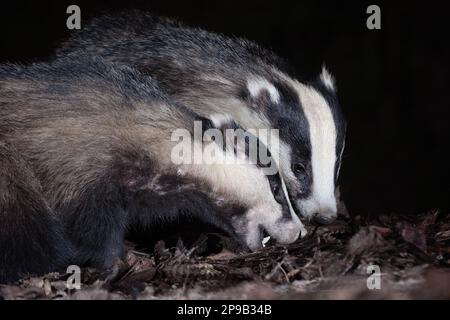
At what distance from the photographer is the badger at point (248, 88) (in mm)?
4555

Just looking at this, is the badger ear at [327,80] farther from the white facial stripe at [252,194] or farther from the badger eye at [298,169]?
the white facial stripe at [252,194]

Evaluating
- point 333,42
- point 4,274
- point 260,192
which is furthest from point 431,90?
point 4,274

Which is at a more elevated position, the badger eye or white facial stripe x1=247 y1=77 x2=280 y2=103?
white facial stripe x1=247 y1=77 x2=280 y2=103

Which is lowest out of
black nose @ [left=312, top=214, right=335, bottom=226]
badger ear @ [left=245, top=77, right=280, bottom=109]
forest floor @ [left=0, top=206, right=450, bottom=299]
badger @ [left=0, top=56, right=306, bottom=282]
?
forest floor @ [left=0, top=206, right=450, bottom=299]

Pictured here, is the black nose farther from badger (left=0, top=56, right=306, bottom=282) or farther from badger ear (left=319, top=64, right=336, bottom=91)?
badger ear (left=319, top=64, right=336, bottom=91)

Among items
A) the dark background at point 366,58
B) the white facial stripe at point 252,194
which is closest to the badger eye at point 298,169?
the white facial stripe at point 252,194

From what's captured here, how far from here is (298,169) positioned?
4.56 metres

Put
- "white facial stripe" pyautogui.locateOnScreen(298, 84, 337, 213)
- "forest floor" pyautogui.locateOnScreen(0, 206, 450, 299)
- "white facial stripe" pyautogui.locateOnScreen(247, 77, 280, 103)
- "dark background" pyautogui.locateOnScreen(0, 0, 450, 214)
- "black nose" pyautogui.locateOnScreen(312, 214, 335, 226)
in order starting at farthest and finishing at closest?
"dark background" pyautogui.locateOnScreen(0, 0, 450, 214) < "white facial stripe" pyautogui.locateOnScreen(247, 77, 280, 103) < "white facial stripe" pyautogui.locateOnScreen(298, 84, 337, 213) < "black nose" pyautogui.locateOnScreen(312, 214, 335, 226) < "forest floor" pyautogui.locateOnScreen(0, 206, 450, 299)

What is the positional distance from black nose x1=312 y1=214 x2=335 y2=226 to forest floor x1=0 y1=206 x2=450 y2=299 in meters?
0.21

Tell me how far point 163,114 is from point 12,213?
2.83 ft

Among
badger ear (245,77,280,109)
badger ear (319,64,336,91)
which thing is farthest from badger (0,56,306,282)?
badger ear (319,64,336,91)

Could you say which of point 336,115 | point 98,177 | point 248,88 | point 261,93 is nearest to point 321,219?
point 336,115

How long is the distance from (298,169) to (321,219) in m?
0.39

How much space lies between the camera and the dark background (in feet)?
22.6
